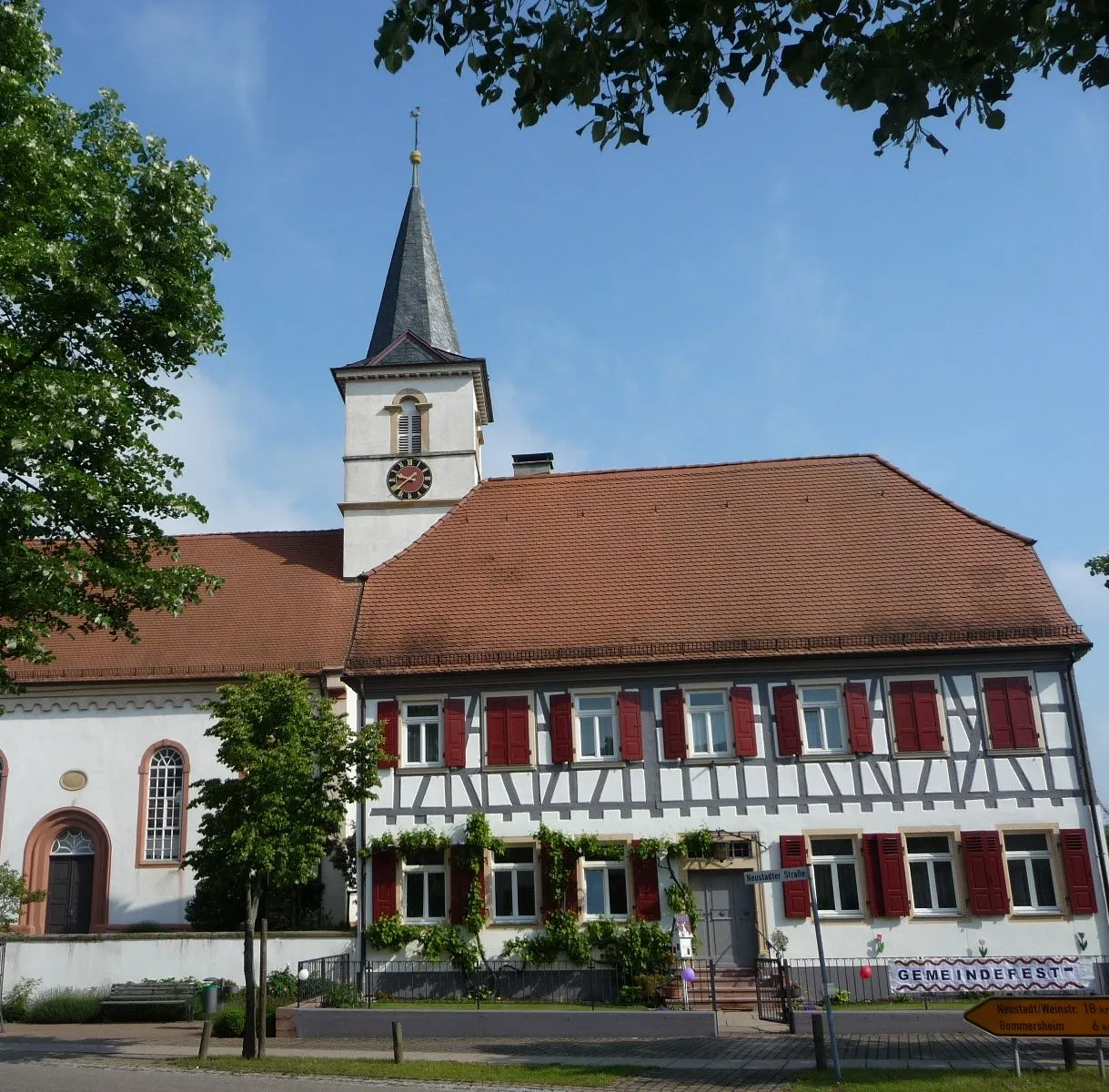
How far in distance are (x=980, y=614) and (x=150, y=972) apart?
17.7m

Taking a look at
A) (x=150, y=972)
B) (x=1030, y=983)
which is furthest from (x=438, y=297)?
(x=1030, y=983)

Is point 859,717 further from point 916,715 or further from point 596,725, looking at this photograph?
point 596,725

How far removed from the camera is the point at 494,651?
23.1 m

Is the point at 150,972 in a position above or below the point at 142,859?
below

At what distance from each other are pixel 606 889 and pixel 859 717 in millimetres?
5699

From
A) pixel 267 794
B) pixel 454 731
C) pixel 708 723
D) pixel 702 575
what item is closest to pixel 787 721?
pixel 708 723

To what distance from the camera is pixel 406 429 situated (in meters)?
34.0

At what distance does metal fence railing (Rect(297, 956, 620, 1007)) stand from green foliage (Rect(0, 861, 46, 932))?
7214mm

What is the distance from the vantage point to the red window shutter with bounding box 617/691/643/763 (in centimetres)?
2205

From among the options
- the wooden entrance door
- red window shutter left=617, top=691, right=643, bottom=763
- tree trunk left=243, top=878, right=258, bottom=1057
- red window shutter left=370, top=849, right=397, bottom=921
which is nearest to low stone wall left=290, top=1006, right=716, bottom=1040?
tree trunk left=243, top=878, right=258, bottom=1057

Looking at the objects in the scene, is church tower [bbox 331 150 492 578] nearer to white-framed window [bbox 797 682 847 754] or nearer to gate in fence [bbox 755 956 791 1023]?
white-framed window [bbox 797 682 847 754]

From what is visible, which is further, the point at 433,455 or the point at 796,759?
the point at 433,455

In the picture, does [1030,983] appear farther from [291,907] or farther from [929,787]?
[291,907]

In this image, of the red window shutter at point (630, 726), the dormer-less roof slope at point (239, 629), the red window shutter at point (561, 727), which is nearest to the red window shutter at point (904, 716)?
the red window shutter at point (630, 726)
